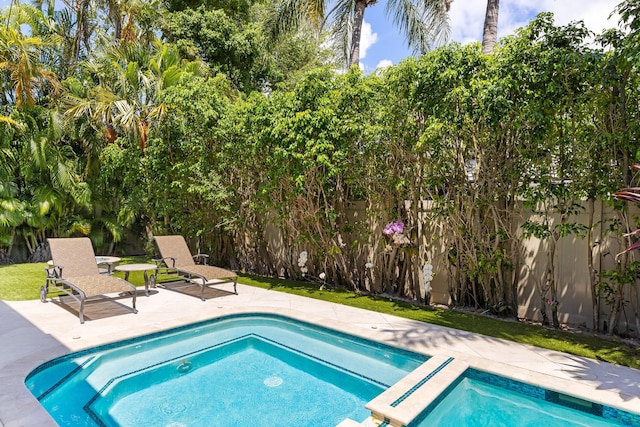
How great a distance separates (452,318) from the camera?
7277 mm

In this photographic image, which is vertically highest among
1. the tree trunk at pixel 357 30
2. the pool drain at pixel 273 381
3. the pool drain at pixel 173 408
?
the tree trunk at pixel 357 30

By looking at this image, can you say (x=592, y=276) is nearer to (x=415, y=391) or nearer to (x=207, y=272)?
(x=415, y=391)

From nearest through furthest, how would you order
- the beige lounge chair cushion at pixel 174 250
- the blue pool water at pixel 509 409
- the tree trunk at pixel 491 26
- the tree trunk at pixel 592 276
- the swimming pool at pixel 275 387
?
the blue pool water at pixel 509 409 → the swimming pool at pixel 275 387 → the tree trunk at pixel 592 276 → the beige lounge chair cushion at pixel 174 250 → the tree trunk at pixel 491 26

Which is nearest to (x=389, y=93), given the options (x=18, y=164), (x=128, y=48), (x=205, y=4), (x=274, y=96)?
(x=274, y=96)

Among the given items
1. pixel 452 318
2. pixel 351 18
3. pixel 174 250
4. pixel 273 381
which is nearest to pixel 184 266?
pixel 174 250

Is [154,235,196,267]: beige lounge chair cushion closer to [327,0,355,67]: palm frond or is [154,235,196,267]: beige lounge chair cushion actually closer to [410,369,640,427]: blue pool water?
[410,369,640,427]: blue pool water

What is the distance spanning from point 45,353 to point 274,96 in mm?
7070

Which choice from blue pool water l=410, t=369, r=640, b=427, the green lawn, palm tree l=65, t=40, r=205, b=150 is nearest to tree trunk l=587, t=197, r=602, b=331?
the green lawn

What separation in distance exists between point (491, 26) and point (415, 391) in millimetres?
9287

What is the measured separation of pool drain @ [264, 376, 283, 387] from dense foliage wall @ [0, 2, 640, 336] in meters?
3.94

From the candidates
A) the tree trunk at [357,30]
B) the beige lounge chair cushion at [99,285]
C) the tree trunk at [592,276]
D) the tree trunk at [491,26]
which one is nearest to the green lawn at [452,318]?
the tree trunk at [592,276]

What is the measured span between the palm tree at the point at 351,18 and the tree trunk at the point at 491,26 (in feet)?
16.7

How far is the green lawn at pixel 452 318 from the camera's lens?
18.6 ft

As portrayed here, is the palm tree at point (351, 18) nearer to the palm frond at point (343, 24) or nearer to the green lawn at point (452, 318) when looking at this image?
the palm frond at point (343, 24)
